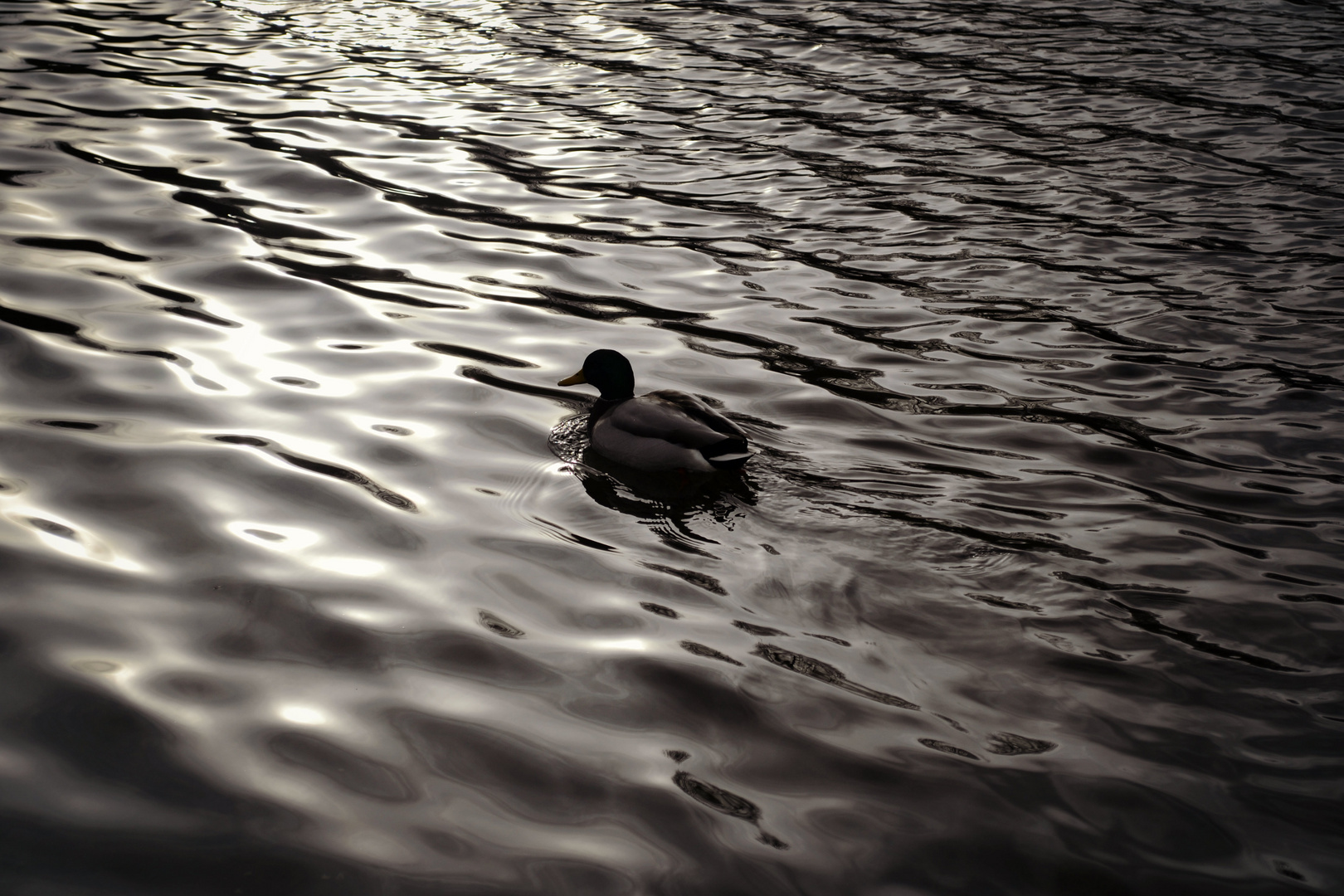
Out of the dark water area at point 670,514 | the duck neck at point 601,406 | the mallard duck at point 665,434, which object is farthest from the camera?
the duck neck at point 601,406

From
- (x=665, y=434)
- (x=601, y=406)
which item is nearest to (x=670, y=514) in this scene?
(x=665, y=434)

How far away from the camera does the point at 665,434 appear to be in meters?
4.64

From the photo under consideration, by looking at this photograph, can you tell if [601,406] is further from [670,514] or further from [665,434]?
[670,514]

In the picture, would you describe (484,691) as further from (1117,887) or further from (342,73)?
(342,73)

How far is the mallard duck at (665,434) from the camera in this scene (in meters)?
4.54

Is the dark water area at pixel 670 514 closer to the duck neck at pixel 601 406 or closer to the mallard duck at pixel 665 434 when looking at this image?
the mallard duck at pixel 665 434

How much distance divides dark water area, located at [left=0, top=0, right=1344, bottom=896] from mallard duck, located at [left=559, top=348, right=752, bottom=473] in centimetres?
13

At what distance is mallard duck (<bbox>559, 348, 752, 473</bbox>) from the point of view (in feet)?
14.9

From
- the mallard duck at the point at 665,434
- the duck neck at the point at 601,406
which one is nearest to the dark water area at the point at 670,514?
the mallard duck at the point at 665,434

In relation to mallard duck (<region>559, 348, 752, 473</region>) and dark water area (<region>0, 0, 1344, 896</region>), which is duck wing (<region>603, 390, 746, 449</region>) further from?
dark water area (<region>0, 0, 1344, 896</region>)

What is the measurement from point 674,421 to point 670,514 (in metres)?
0.43

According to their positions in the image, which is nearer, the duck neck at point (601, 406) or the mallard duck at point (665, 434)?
the mallard duck at point (665, 434)

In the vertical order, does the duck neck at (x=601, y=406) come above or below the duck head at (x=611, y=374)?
below

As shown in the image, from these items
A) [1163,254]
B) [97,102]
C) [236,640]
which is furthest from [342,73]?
[236,640]
